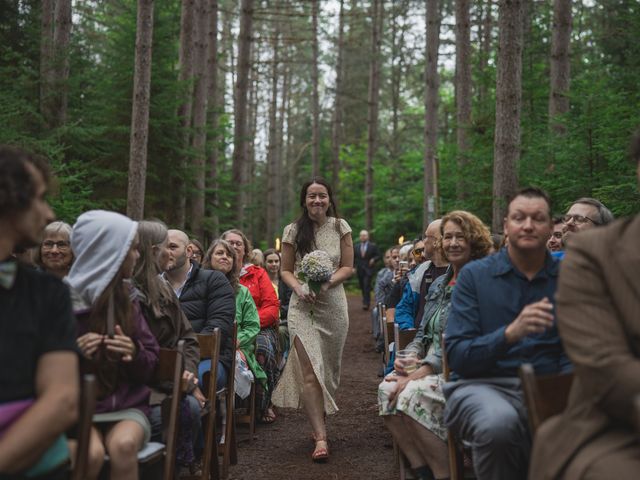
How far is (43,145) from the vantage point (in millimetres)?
11672

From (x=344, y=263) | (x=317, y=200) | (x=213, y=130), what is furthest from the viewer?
(x=213, y=130)

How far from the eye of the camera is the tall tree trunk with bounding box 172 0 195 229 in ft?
51.9

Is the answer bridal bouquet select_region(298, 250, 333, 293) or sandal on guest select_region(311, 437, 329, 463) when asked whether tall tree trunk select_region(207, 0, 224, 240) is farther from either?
sandal on guest select_region(311, 437, 329, 463)

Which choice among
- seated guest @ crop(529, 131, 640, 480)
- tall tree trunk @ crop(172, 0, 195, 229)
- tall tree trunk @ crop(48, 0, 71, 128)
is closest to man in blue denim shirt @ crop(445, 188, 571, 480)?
seated guest @ crop(529, 131, 640, 480)

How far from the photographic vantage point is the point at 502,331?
12.5 feet

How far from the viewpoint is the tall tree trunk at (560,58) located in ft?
44.7

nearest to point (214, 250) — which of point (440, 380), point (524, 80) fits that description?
point (440, 380)

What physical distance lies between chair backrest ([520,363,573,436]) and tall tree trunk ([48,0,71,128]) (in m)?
11.7

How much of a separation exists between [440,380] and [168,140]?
1187cm

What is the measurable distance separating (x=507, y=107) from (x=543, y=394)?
7794 millimetres

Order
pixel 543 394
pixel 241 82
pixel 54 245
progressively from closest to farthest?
pixel 543 394 → pixel 54 245 → pixel 241 82

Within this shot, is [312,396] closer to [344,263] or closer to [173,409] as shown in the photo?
[344,263]

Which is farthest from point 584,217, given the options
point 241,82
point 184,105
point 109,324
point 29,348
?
point 241,82

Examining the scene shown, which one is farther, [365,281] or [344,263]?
[365,281]
